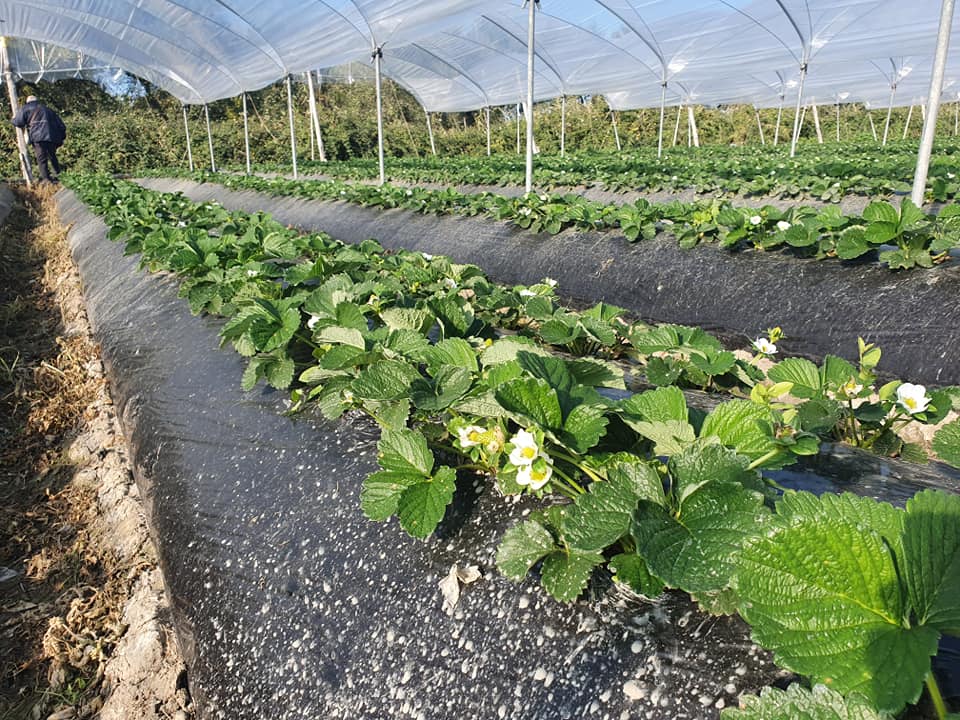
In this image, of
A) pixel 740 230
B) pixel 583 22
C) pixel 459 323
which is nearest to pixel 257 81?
pixel 583 22

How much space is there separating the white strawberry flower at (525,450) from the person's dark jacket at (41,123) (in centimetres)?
1697

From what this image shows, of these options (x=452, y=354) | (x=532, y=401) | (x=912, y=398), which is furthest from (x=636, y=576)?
(x=912, y=398)

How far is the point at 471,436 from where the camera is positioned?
3.59ft

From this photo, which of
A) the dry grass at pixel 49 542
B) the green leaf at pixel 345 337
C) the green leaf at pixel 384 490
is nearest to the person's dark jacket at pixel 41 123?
the dry grass at pixel 49 542

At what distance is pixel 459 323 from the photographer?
1.79 meters

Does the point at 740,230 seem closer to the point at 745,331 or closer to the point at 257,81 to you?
the point at 745,331

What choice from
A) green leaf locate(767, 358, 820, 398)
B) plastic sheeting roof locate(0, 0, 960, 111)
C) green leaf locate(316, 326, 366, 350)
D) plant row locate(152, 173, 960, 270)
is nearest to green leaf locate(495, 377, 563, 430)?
green leaf locate(316, 326, 366, 350)

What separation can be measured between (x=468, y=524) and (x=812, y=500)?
569mm

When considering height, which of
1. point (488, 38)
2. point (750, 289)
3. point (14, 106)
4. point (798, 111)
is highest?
point (488, 38)

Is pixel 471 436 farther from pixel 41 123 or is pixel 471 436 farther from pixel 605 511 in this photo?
pixel 41 123

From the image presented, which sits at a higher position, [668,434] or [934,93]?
[934,93]

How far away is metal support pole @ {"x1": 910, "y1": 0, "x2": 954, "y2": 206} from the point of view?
11.9ft

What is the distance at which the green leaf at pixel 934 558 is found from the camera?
0.59 metres

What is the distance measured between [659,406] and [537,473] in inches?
10.0
